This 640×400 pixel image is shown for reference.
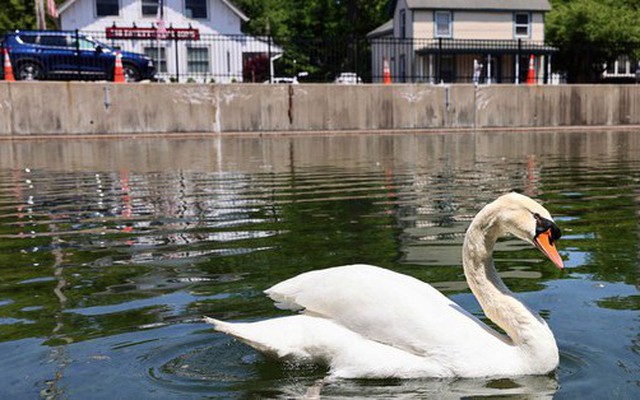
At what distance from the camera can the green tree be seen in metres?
47.1

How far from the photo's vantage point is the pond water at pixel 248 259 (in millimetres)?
4066

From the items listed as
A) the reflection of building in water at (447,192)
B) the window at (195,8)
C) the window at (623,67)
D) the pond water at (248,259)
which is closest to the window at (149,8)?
the window at (195,8)

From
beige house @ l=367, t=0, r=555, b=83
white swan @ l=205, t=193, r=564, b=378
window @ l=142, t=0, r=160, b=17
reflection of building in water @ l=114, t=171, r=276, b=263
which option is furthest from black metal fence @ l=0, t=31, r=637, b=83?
white swan @ l=205, t=193, r=564, b=378

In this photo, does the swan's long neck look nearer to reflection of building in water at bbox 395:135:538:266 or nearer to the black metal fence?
reflection of building in water at bbox 395:135:538:266

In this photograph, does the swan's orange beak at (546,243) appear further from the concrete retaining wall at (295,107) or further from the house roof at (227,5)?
the house roof at (227,5)

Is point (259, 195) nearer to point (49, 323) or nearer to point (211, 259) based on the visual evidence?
point (211, 259)

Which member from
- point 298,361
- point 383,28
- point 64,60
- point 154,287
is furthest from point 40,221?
point 383,28

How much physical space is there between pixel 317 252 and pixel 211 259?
946mm

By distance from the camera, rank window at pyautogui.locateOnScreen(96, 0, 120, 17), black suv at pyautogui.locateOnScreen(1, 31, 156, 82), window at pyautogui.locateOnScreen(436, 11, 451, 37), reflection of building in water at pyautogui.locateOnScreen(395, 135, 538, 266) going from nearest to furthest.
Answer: reflection of building in water at pyautogui.locateOnScreen(395, 135, 538, 266), black suv at pyautogui.locateOnScreen(1, 31, 156, 82), window at pyautogui.locateOnScreen(96, 0, 120, 17), window at pyautogui.locateOnScreen(436, 11, 451, 37)

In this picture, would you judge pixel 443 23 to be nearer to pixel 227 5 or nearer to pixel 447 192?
pixel 227 5

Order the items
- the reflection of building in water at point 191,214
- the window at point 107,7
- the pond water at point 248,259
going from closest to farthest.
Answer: the pond water at point 248,259 → the reflection of building in water at point 191,214 → the window at point 107,7

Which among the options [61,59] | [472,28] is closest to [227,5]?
[472,28]

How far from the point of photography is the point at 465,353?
3902 millimetres

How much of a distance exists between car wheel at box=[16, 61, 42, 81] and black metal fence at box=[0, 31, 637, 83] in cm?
4
